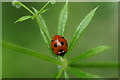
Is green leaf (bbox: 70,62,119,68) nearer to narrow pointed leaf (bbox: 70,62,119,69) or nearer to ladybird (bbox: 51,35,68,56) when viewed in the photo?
narrow pointed leaf (bbox: 70,62,119,69)

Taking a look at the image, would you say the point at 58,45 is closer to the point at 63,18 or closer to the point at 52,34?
the point at 63,18

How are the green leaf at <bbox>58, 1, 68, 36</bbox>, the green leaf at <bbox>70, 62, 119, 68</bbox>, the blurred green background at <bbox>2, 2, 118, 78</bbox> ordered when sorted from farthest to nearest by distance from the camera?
the blurred green background at <bbox>2, 2, 118, 78</bbox> < the green leaf at <bbox>58, 1, 68, 36</bbox> < the green leaf at <bbox>70, 62, 119, 68</bbox>

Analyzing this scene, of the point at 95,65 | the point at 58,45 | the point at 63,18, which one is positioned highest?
the point at 63,18

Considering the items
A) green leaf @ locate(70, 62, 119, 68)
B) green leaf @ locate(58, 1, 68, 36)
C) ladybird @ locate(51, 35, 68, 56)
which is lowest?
green leaf @ locate(70, 62, 119, 68)

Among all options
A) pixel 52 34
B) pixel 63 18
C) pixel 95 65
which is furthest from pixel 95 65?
pixel 52 34

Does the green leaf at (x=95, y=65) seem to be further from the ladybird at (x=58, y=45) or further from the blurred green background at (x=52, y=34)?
the blurred green background at (x=52, y=34)

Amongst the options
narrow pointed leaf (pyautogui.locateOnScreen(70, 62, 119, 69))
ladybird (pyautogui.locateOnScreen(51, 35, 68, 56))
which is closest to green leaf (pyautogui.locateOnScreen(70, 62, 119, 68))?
narrow pointed leaf (pyautogui.locateOnScreen(70, 62, 119, 69))
